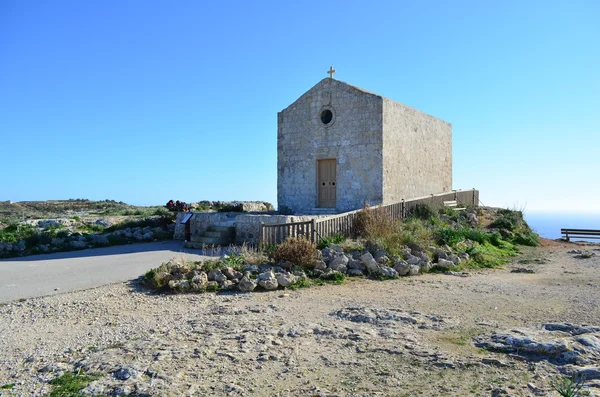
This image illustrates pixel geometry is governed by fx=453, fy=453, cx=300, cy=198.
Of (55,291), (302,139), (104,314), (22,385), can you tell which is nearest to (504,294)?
(104,314)

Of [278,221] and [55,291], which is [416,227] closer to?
[278,221]

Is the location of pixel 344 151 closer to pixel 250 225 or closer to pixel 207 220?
pixel 250 225

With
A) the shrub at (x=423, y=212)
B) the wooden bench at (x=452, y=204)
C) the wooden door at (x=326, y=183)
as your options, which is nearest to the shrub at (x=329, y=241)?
the wooden door at (x=326, y=183)

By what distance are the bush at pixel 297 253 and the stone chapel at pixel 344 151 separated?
21.9 ft

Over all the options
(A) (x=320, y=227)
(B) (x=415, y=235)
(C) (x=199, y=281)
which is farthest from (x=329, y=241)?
(C) (x=199, y=281)

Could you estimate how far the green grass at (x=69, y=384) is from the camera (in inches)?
167

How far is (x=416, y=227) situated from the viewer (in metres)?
13.5

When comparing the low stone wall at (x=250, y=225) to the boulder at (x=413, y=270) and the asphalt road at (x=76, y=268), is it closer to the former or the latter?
the asphalt road at (x=76, y=268)

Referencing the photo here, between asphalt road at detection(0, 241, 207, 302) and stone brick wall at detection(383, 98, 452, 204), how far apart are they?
26.1ft

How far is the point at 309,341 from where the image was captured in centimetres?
554

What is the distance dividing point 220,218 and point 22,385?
10.1m

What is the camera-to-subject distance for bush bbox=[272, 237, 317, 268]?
9.54 metres

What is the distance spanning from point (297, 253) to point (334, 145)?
798 centimetres

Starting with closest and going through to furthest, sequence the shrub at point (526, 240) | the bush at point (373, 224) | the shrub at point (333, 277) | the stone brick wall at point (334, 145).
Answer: the shrub at point (333, 277)
the bush at point (373, 224)
the stone brick wall at point (334, 145)
the shrub at point (526, 240)
